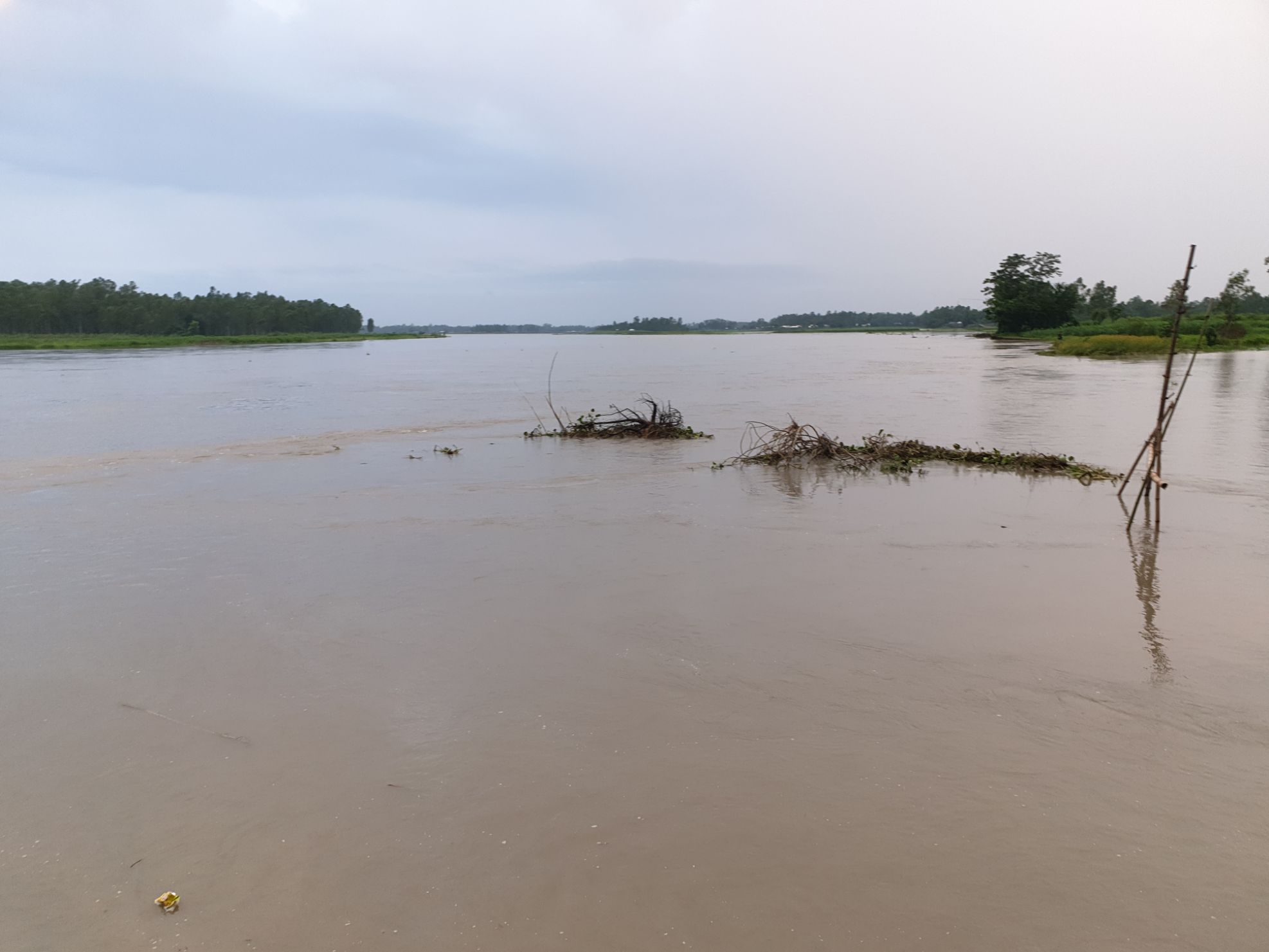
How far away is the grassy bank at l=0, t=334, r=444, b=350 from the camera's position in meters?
62.2

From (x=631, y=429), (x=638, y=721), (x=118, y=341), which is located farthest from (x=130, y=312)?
(x=638, y=721)

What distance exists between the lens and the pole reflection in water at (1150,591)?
4.66m

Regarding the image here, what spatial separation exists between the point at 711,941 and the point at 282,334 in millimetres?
105399

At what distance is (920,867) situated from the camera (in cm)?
299

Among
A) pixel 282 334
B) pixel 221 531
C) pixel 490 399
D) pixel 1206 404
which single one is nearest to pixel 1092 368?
pixel 1206 404

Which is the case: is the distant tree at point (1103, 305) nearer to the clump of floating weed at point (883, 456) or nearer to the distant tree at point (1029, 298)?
the distant tree at point (1029, 298)

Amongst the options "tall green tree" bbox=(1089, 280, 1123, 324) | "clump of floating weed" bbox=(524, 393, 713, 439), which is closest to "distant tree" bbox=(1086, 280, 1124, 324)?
"tall green tree" bbox=(1089, 280, 1123, 324)

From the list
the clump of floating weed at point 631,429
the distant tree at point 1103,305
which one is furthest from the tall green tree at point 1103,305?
the clump of floating weed at point 631,429

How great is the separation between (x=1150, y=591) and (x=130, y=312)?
97039 millimetres

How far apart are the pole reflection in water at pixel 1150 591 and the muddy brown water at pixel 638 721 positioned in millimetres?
39

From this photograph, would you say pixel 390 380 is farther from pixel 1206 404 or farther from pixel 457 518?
pixel 1206 404

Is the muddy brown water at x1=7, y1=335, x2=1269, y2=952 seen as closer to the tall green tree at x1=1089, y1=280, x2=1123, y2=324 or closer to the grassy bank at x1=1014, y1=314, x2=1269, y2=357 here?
the grassy bank at x1=1014, y1=314, x2=1269, y2=357

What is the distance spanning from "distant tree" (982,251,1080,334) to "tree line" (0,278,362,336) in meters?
88.9

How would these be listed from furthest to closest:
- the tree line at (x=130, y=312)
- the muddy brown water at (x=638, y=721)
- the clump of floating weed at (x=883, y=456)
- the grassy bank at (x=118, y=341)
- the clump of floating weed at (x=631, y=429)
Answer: the tree line at (x=130, y=312) < the grassy bank at (x=118, y=341) < the clump of floating weed at (x=631, y=429) < the clump of floating weed at (x=883, y=456) < the muddy brown water at (x=638, y=721)
